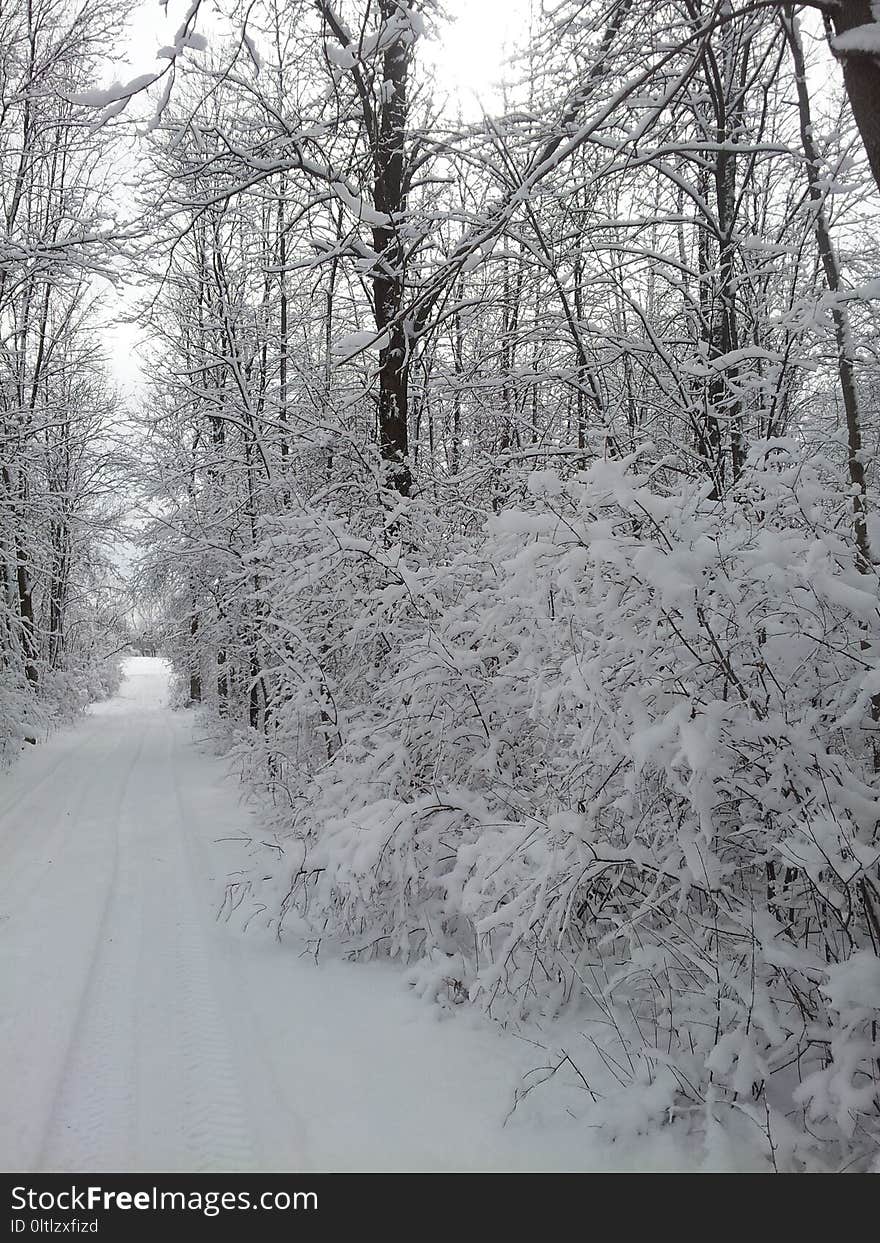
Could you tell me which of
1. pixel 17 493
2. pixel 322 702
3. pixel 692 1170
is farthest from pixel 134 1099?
pixel 17 493

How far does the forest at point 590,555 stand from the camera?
9.02ft

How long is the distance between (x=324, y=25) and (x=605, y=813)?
7729mm

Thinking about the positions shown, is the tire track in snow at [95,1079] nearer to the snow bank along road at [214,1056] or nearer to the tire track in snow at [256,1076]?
the snow bank along road at [214,1056]

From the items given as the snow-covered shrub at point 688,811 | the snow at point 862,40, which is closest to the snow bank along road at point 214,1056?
the snow-covered shrub at point 688,811

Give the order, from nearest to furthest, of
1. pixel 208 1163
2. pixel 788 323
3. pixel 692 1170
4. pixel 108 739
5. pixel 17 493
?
1. pixel 692 1170
2. pixel 208 1163
3. pixel 788 323
4. pixel 17 493
5. pixel 108 739

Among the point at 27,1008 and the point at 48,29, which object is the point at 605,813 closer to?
the point at 27,1008

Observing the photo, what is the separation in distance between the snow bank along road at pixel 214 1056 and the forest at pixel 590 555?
0.88 feet

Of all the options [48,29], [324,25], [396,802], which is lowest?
[396,802]

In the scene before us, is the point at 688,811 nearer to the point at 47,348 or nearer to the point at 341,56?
the point at 341,56

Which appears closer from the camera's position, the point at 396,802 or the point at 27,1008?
the point at 27,1008

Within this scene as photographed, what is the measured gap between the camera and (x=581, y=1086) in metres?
2.92

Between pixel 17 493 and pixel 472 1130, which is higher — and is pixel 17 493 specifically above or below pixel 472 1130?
above

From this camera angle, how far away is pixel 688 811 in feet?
10.3

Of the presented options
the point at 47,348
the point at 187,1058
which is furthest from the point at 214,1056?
the point at 47,348
